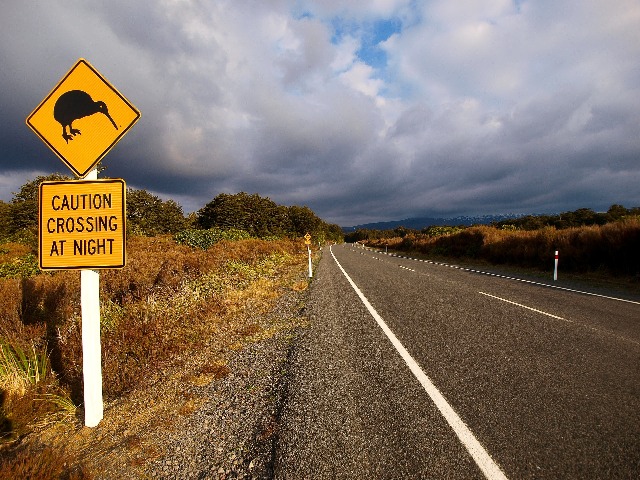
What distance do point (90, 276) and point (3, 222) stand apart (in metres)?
54.6

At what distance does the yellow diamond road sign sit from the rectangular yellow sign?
250 mm

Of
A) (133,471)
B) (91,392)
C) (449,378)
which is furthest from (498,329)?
(91,392)

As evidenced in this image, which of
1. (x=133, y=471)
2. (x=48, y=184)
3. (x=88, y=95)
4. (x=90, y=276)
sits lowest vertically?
(x=133, y=471)

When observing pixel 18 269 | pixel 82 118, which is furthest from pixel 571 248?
pixel 18 269

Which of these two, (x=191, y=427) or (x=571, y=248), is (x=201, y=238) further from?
(x=571, y=248)

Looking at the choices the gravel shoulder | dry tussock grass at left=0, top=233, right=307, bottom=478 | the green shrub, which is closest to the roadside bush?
the green shrub

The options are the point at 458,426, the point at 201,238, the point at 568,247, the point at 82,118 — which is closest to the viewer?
the point at 458,426

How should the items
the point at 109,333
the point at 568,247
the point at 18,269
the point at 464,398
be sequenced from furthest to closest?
the point at 568,247, the point at 18,269, the point at 109,333, the point at 464,398

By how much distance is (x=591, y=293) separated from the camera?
32.4 feet

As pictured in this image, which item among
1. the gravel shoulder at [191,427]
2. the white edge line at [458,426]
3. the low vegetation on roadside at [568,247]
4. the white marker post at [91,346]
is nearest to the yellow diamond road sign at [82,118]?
the white marker post at [91,346]

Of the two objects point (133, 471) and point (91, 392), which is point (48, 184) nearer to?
point (91, 392)

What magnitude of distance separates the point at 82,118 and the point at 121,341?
331 centimetres

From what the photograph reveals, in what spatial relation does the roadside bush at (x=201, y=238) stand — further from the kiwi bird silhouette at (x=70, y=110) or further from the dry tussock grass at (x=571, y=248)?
the kiwi bird silhouette at (x=70, y=110)

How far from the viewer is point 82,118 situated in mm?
3146
